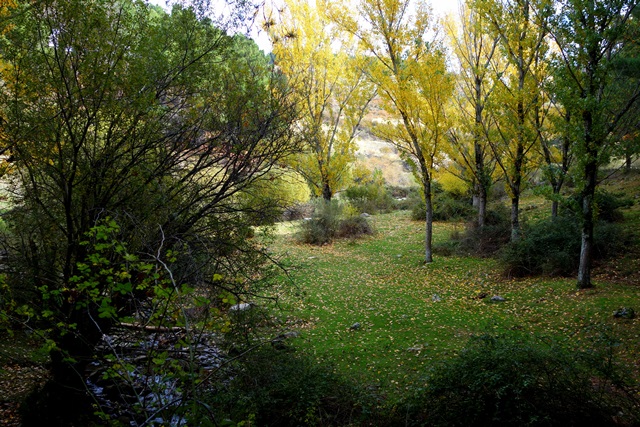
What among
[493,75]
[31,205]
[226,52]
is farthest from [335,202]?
[31,205]

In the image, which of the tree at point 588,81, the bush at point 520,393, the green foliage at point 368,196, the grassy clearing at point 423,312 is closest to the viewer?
the bush at point 520,393

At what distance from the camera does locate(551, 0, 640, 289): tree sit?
6.57 m

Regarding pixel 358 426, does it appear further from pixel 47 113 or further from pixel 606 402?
pixel 47 113

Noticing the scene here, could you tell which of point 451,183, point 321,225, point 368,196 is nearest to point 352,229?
point 321,225

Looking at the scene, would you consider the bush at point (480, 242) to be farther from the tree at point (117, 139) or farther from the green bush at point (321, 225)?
the tree at point (117, 139)

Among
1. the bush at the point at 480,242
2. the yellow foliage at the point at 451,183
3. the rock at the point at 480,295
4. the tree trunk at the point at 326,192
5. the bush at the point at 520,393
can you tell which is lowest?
the rock at the point at 480,295

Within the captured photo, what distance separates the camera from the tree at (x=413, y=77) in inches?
405

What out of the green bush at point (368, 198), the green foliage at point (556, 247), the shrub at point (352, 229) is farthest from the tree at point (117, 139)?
the green bush at point (368, 198)

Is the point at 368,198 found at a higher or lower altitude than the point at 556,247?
higher

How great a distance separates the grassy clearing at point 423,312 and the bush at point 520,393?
0.71 m

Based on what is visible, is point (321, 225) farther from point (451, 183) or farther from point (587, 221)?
point (587, 221)

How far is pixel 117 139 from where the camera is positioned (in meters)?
4.67

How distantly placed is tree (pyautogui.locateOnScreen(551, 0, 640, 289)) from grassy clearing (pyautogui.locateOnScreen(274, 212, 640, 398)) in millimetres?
1053

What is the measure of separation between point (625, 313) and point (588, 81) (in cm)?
398
